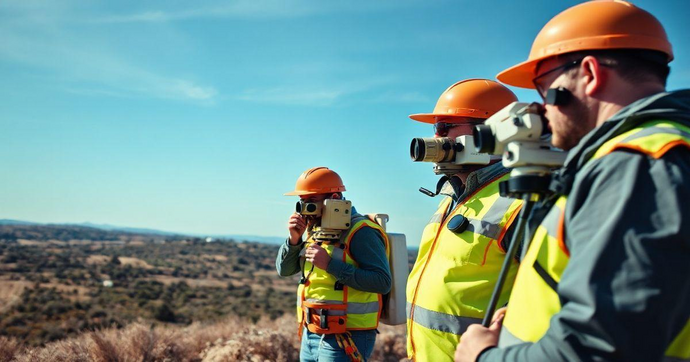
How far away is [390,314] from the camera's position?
15.6 feet

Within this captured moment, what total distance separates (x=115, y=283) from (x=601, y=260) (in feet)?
107

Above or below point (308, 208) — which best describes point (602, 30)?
above

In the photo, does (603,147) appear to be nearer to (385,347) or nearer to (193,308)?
(385,347)

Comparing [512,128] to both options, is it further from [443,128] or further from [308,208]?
[308,208]

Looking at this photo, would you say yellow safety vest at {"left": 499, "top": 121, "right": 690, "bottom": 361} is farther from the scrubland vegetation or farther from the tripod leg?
the scrubland vegetation

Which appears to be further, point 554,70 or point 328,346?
point 328,346

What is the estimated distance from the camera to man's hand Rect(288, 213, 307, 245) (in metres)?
5.08

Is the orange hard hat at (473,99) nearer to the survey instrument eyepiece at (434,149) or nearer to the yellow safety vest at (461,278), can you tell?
the survey instrument eyepiece at (434,149)

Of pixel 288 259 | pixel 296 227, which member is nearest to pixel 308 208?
pixel 296 227

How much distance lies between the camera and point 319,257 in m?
4.53

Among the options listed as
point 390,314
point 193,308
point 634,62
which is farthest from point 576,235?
point 193,308

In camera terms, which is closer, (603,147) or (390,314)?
(603,147)

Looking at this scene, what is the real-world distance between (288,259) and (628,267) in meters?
3.98

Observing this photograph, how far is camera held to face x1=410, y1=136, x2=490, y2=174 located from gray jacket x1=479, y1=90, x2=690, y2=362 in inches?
70.4
